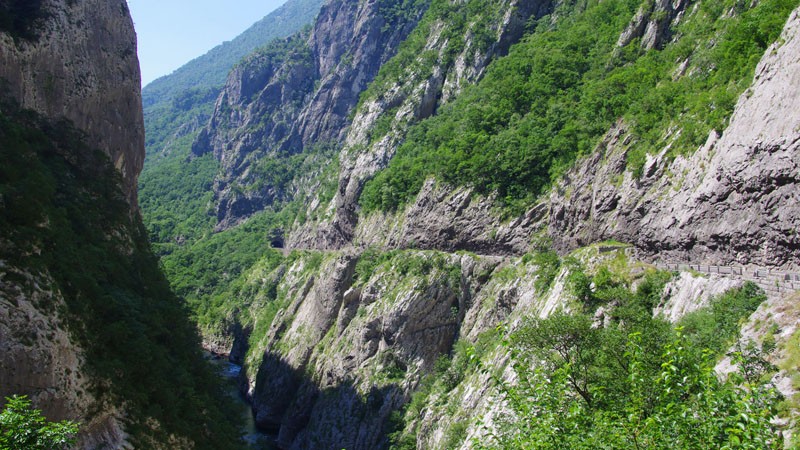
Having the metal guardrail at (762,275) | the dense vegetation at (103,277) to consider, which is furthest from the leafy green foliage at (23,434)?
the metal guardrail at (762,275)

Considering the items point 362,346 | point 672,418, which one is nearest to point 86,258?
point 362,346

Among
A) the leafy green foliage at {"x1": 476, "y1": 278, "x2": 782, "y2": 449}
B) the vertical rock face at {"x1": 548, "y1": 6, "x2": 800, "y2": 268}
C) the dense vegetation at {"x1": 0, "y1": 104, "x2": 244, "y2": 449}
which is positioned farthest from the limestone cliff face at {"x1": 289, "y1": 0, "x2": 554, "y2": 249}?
the leafy green foliage at {"x1": 476, "y1": 278, "x2": 782, "y2": 449}

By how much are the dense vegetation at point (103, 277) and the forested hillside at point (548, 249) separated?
16.0 metres

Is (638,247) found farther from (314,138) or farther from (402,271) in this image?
(314,138)

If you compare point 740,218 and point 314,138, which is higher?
point 314,138

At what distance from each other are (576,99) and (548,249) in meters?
17.5

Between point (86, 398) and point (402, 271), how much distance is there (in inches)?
1303

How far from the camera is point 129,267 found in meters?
38.8

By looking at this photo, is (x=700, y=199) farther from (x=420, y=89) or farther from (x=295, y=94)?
(x=295, y=94)

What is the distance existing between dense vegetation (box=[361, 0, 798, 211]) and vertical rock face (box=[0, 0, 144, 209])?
29030 millimetres

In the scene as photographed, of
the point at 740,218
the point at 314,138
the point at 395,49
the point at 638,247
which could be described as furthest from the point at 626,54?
the point at 314,138

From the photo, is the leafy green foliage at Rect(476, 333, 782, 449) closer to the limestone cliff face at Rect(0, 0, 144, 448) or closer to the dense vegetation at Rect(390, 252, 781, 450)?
the dense vegetation at Rect(390, 252, 781, 450)

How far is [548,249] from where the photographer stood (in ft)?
137

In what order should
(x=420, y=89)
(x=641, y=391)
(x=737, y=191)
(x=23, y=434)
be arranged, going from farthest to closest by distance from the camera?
(x=420, y=89) → (x=737, y=191) → (x=641, y=391) → (x=23, y=434)
